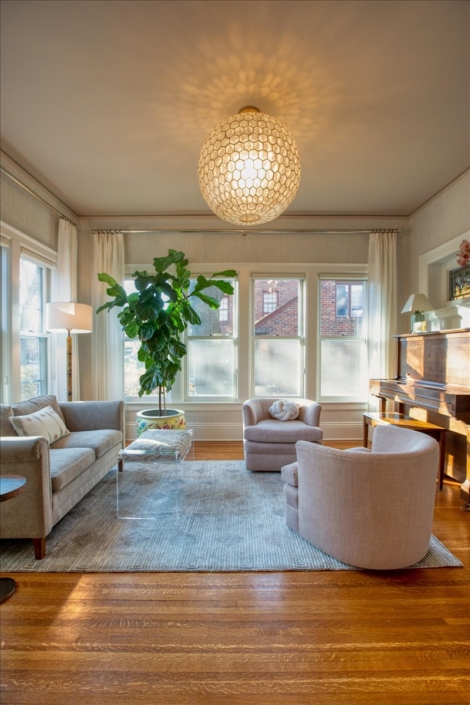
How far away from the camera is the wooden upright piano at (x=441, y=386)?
2764mm

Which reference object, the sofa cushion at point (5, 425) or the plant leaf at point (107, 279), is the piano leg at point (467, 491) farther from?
the plant leaf at point (107, 279)

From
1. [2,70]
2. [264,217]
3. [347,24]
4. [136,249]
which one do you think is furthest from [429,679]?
[136,249]

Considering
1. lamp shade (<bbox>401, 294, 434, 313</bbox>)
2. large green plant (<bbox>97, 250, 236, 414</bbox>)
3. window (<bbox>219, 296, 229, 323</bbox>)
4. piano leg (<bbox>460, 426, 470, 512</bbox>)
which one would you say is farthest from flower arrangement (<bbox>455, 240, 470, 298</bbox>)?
window (<bbox>219, 296, 229, 323</bbox>)

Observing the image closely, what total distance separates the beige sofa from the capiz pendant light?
1981 mm

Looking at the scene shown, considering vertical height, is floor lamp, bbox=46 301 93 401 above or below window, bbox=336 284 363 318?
below

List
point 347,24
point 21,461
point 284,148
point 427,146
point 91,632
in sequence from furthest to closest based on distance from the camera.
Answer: point 427,146 < point 284,148 < point 21,461 < point 347,24 < point 91,632

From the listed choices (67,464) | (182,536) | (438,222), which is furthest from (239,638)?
(438,222)

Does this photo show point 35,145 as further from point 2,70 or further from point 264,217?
point 264,217

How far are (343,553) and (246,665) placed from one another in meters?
0.83

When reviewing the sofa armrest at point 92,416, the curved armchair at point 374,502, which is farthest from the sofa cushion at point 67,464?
the curved armchair at point 374,502

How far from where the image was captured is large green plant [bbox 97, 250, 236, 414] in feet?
12.6

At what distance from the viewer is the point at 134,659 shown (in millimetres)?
1404

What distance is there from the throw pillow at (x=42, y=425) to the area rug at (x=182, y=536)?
24.0 inches

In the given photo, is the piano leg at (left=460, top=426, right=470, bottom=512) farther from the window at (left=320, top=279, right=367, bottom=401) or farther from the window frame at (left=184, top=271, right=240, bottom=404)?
the window frame at (left=184, top=271, right=240, bottom=404)
